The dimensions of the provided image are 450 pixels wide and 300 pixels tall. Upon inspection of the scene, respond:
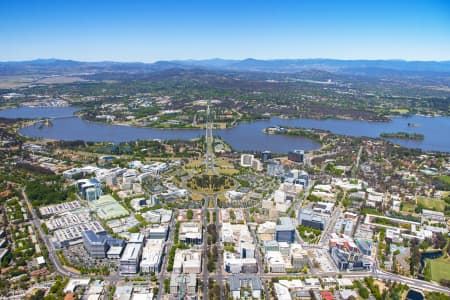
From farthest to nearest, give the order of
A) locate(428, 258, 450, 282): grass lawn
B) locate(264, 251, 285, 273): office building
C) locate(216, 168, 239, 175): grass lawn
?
1. locate(216, 168, 239, 175): grass lawn
2. locate(428, 258, 450, 282): grass lawn
3. locate(264, 251, 285, 273): office building

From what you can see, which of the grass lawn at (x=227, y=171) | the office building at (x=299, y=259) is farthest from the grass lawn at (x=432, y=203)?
the grass lawn at (x=227, y=171)

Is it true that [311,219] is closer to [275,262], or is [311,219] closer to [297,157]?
[275,262]

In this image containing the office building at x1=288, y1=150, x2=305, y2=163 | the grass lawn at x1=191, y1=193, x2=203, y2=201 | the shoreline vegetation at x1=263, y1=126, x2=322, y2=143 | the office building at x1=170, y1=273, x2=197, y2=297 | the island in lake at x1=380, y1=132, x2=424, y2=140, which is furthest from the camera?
the island in lake at x1=380, y1=132, x2=424, y2=140

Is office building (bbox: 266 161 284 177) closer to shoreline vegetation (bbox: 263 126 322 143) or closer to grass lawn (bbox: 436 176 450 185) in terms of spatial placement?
grass lawn (bbox: 436 176 450 185)

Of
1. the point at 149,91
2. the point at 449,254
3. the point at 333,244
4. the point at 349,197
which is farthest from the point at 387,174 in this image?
the point at 149,91

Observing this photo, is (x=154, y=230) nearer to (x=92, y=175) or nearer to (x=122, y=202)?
(x=122, y=202)

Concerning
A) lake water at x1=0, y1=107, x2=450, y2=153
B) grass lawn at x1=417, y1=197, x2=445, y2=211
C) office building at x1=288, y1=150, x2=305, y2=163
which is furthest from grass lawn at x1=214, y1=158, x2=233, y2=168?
grass lawn at x1=417, y1=197, x2=445, y2=211

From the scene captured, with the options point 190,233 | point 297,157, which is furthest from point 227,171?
point 190,233
